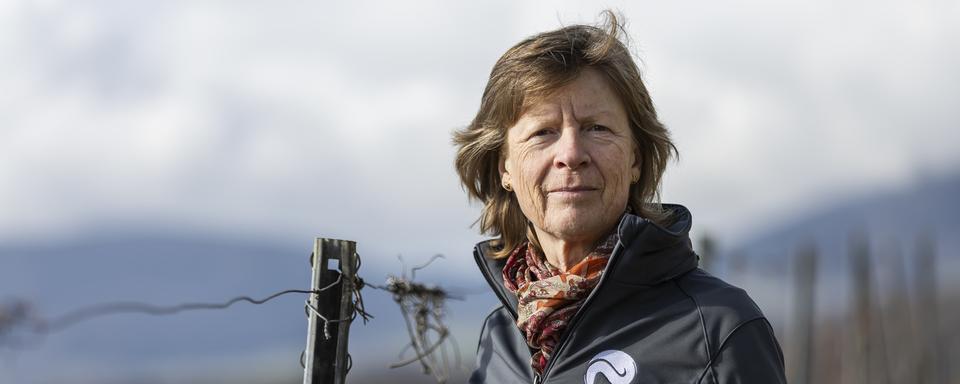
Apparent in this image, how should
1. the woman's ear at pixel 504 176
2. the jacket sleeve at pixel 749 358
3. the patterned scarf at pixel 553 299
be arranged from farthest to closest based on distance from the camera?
the woman's ear at pixel 504 176
the patterned scarf at pixel 553 299
the jacket sleeve at pixel 749 358

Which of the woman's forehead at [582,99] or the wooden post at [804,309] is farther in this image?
the wooden post at [804,309]

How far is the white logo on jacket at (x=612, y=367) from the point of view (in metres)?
2.12

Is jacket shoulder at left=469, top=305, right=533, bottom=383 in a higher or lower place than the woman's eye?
lower

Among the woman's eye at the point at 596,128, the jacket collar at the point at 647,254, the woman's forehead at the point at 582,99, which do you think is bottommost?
the jacket collar at the point at 647,254

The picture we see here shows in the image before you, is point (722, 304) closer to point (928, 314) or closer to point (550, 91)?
point (550, 91)

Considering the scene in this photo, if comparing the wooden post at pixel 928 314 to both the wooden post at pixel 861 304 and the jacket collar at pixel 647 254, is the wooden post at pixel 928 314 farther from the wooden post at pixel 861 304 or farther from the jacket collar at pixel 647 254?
the jacket collar at pixel 647 254

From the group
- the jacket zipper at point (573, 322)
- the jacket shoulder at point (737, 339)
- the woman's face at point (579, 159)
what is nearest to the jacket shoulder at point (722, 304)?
the jacket shoulder at point (737, 339)

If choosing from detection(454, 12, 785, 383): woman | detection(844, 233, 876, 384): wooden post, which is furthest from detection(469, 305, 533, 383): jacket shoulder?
detection(844, 233, 876, 384): wooden post

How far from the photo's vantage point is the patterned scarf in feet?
7.57

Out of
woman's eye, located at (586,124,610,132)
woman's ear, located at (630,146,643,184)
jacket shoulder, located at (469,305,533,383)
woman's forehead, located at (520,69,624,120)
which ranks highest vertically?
woman's forehead, located at (520,69,624,120)

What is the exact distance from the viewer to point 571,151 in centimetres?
232

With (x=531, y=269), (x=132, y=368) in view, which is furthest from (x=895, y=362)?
(x=132, y=368)

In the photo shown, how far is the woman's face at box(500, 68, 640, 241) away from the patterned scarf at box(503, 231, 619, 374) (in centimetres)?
8

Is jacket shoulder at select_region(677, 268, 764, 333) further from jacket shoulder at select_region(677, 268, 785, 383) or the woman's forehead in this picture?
the woman's forehead
